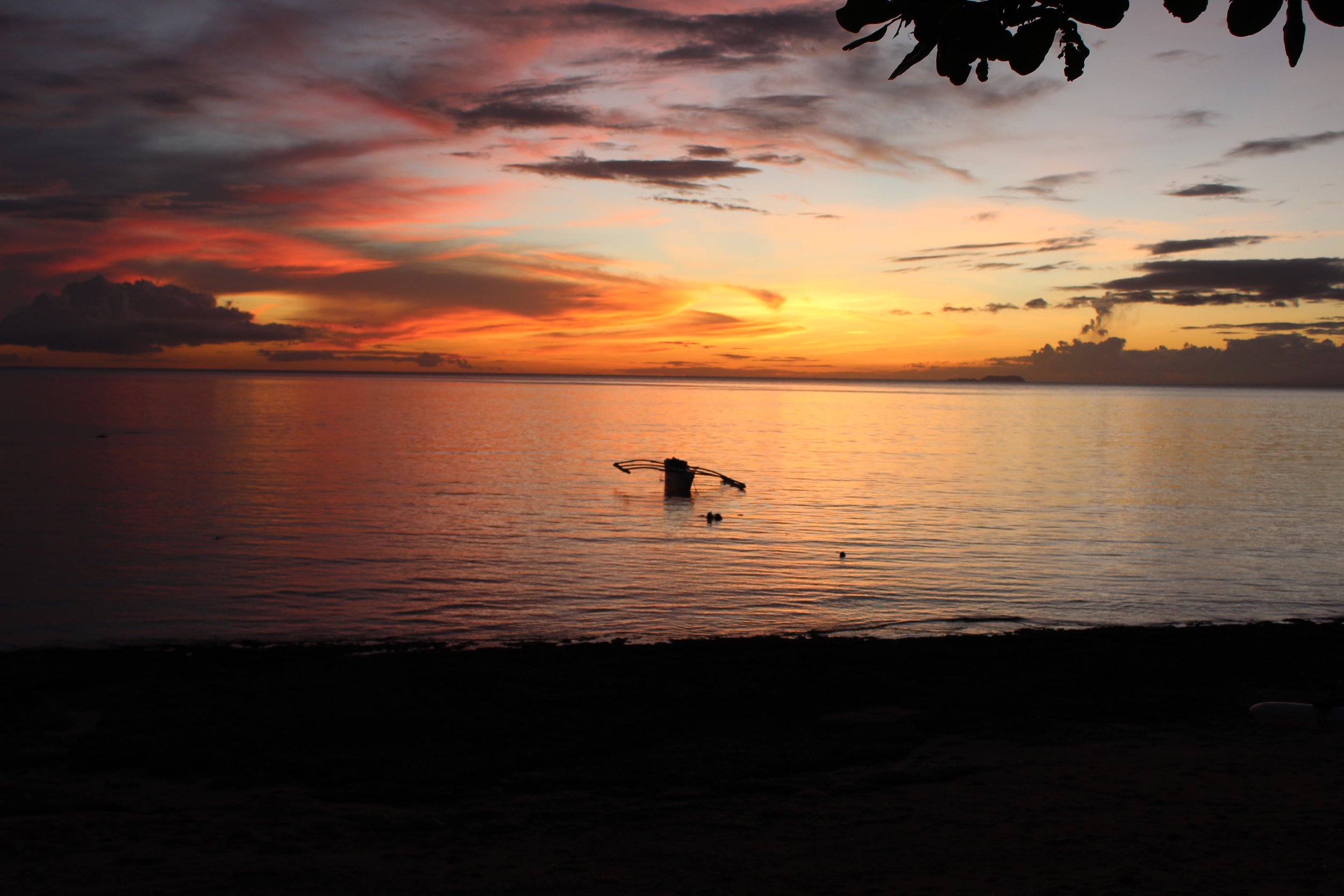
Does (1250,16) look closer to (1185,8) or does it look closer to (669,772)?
(1185,8)

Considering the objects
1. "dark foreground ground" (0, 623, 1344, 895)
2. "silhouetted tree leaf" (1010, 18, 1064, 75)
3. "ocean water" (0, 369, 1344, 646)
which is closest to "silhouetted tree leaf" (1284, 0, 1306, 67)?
"silhouetted tree leaf" (1010, 18, 1064, 75)

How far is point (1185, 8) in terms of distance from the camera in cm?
365

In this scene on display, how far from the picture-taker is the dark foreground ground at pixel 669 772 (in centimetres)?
805

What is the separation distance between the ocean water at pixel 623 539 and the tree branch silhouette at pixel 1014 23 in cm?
1629

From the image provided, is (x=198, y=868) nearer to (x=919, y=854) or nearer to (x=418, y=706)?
(x=418, y=706)

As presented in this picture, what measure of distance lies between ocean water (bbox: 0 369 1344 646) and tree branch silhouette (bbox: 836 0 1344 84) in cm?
1629

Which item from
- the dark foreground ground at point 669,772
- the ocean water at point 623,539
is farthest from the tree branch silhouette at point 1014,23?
the ocean water at point 623,539

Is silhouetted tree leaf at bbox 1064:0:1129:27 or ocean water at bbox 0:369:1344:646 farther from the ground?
silhouetted tree leaf at bbox 1064:0:1129:27

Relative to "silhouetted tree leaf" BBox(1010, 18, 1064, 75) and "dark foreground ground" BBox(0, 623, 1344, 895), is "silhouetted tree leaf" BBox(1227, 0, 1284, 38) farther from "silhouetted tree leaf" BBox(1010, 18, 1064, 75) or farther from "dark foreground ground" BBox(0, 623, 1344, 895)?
"dark foreground ground" BBox(0, 623, 1344, 895)

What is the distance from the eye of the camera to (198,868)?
26.7ft

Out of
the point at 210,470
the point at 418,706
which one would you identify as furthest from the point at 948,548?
the point at 210,470

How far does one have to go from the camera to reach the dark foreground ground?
317 inches

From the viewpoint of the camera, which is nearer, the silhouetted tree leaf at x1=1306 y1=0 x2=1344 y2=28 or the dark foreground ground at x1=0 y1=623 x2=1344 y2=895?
the silhouetted tree leaf at x1=1306 y1=0 x2=1344 y2=28

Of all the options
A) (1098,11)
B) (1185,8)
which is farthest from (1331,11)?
(1098,11)
